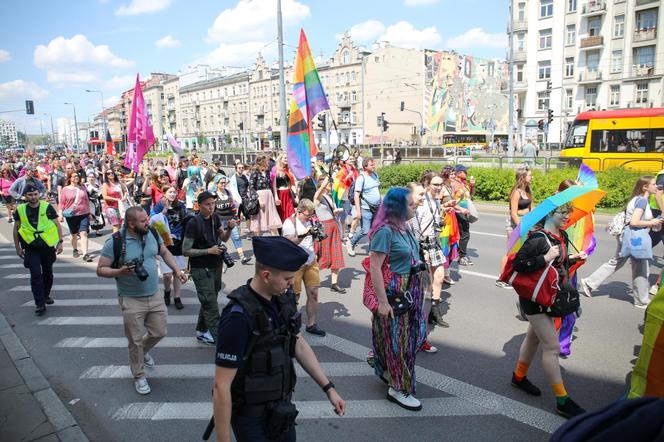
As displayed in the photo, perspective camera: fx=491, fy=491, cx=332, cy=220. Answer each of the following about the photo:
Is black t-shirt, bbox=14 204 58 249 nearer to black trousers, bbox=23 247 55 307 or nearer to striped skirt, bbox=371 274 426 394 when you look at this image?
black trousers, bbox=23 247 55 307

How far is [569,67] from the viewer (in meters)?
50.0

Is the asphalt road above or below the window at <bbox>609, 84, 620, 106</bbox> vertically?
below

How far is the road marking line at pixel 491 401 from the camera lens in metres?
3.90

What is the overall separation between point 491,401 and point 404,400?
762mm

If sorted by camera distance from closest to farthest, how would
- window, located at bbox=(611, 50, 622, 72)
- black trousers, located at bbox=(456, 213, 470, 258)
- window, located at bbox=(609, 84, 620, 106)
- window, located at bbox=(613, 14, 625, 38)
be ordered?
black trousers, located at bbox=(456, 213, 470, 258)
window, located at bbox=(613, 14, 625, 38)
window, located at bbox=(611, 50, 622, 72)
window, located at bbox=(609, 84, 620, 106)

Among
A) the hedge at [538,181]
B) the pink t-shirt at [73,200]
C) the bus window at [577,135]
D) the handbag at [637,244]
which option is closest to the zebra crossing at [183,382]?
the handbag at [637,244]

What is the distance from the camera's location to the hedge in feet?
48.6

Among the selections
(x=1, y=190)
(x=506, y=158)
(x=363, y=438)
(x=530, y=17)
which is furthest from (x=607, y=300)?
(x=530, y=17)

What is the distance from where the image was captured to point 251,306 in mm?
2324

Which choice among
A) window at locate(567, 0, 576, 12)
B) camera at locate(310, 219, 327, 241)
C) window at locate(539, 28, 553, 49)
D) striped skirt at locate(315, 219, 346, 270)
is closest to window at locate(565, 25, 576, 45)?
window at locate(567, 0, 576, 12)

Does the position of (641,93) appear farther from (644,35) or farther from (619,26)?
(619,26)

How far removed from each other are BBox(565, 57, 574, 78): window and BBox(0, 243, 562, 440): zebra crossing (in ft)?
173

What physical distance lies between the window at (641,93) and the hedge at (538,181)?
114 feet

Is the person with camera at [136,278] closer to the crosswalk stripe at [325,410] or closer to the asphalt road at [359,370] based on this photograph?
the crosswalk stripe at [325,410]
